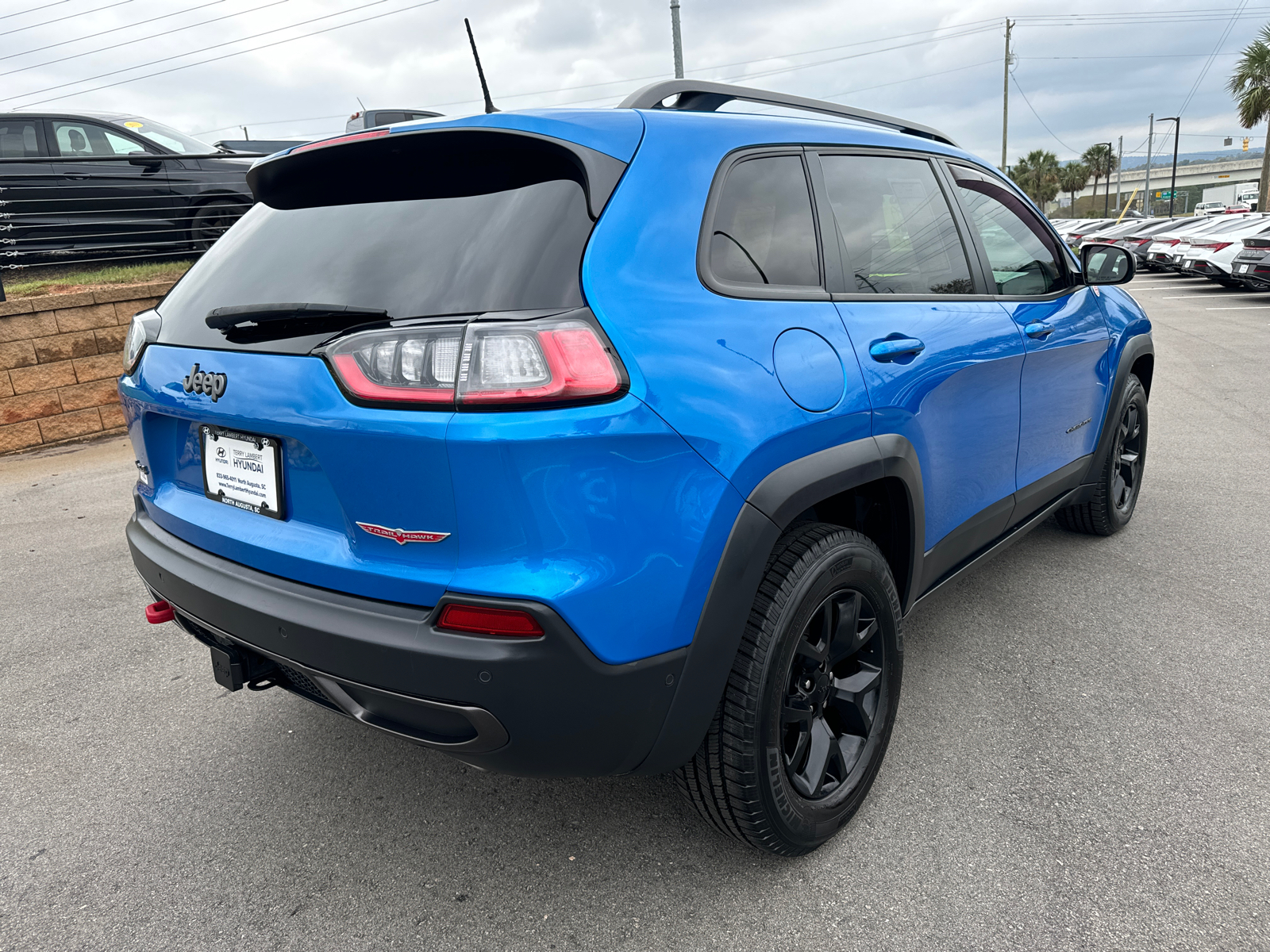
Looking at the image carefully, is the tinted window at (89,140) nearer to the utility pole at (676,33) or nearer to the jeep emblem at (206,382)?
the jeep emblem at (206,382)

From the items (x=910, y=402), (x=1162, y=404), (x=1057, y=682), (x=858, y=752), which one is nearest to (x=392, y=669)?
(x=858, y=752)

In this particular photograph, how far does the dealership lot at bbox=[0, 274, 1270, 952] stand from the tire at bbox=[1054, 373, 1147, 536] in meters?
0.58

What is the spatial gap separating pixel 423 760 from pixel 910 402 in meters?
1.72

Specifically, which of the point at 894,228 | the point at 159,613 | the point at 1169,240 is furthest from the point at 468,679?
the point at 1169,240

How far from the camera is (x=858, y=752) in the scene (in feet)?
7.63

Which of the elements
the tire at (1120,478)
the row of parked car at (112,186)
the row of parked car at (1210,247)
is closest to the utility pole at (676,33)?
the row of parked car at (1210,247)

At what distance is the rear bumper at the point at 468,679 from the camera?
1.61 meters

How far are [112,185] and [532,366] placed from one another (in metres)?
8.25

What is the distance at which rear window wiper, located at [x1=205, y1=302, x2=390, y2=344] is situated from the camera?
1768 mm

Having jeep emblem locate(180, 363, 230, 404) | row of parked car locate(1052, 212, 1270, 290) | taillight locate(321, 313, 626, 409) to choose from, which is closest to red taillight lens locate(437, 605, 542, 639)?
taillight locate(321, 313, 626, 409)

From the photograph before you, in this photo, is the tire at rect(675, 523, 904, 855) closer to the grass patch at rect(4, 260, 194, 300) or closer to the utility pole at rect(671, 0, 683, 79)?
the grass patch at rect(4, 260, 194, 300)

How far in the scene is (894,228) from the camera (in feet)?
8.46

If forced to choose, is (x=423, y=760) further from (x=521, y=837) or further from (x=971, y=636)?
(x=971, y=636)

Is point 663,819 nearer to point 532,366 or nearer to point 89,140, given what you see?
point 532,366
